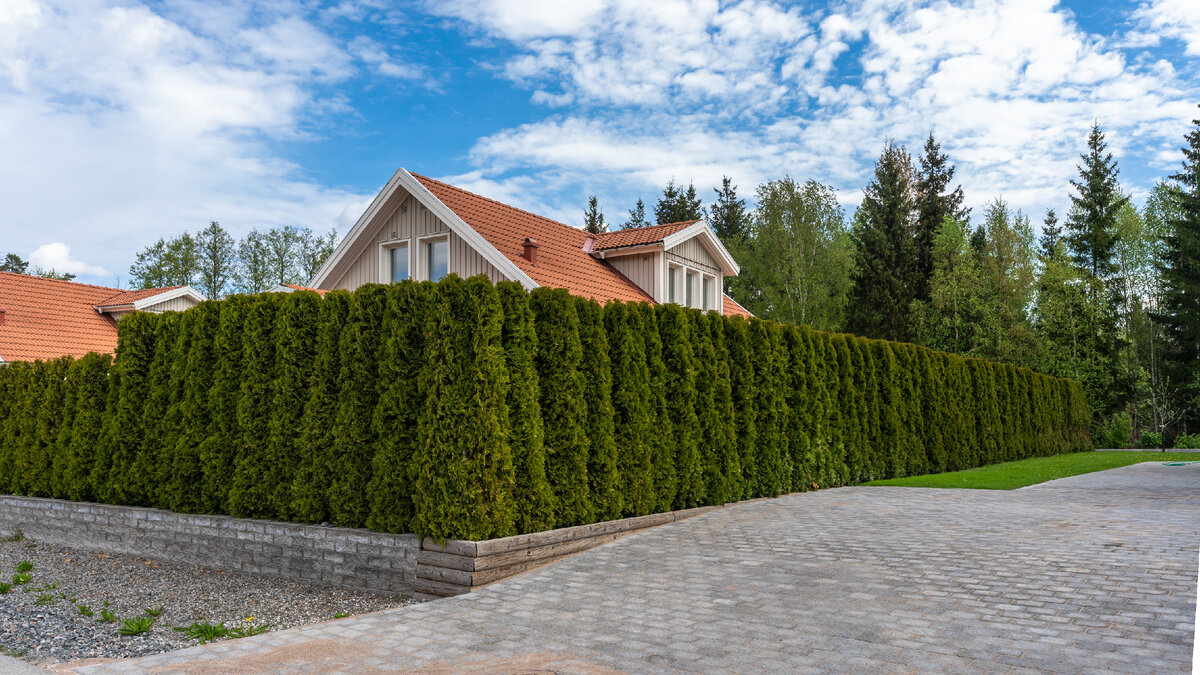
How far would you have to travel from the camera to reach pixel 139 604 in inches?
282

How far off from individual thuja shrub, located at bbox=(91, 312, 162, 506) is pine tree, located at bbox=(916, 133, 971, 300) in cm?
3762

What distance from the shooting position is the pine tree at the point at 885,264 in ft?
125

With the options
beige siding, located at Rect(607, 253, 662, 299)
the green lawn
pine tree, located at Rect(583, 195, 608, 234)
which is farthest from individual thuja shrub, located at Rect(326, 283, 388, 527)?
pine tree, located at Rect(583, 195, 608, 234)

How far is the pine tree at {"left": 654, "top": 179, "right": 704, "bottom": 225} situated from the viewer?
50281 millimetres

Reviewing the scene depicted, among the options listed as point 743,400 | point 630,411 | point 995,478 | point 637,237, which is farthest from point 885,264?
point 630,411

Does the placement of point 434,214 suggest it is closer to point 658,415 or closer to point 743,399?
point 743,399

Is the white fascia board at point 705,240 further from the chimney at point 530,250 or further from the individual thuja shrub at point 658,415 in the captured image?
the individual thuja shrub at point 658,415

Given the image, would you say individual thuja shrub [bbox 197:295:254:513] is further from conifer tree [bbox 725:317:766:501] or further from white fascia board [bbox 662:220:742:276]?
white fascia board [bbox 662:220:742:276]

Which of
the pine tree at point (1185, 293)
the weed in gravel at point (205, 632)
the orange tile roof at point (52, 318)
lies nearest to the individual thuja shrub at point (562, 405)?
the weed in gravel at point (205, 632)

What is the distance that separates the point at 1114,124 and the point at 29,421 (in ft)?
160

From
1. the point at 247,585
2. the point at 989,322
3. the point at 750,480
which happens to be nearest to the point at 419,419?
the point at 247,585

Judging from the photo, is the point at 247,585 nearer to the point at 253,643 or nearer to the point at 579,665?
the point at 253,643

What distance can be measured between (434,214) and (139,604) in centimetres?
1244

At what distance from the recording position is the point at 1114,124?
130ft
